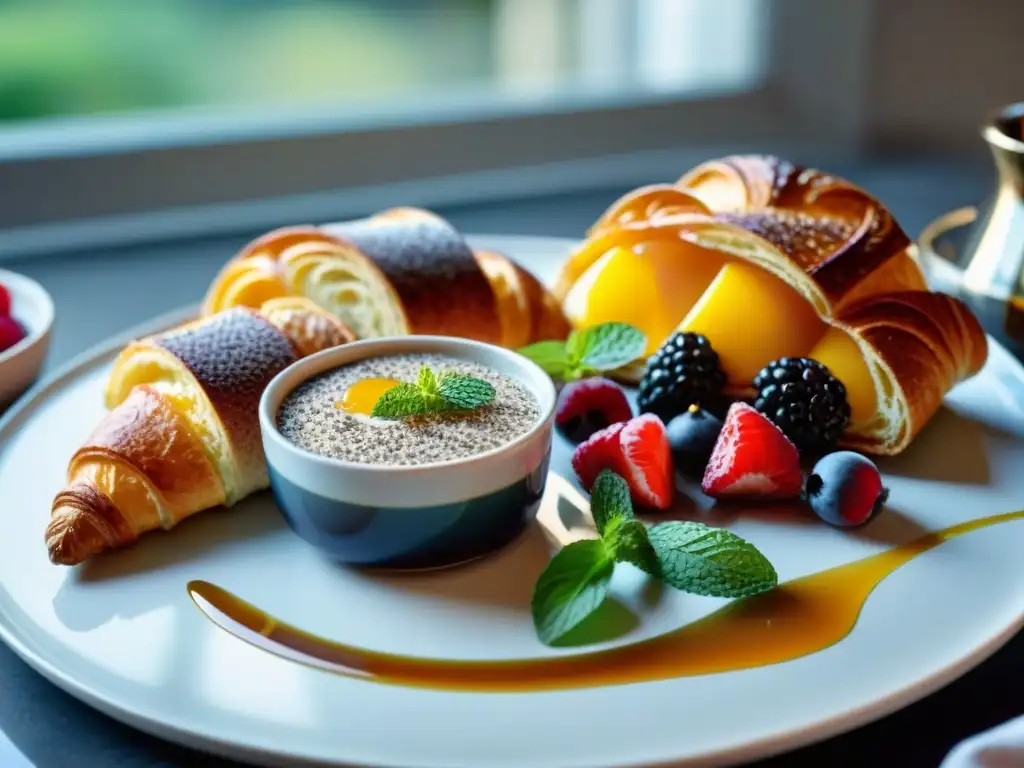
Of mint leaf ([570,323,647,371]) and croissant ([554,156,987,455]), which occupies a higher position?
croissant ([554,156,987,455])

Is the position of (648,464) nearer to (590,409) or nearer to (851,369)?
(590,409)

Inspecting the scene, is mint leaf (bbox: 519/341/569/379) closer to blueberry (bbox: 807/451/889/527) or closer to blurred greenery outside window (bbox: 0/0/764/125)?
blueberry (bbox: 807/451/889/527)

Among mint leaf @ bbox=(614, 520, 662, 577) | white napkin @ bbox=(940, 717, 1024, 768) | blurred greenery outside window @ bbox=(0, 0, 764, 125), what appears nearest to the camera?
white napkin @ bbox=(940, 717, 1024, 768)

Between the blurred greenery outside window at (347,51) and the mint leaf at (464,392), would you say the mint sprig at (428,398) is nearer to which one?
the mint leaf at (464,392)

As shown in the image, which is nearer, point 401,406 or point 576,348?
point 401,406

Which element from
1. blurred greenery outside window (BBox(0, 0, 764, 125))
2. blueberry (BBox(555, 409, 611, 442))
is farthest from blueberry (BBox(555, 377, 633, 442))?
blurred greenery outside window (BBox(0, 0, 764, 125))

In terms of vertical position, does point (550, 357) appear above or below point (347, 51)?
below

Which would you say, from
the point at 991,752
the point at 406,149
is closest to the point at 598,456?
the point at 991,752
